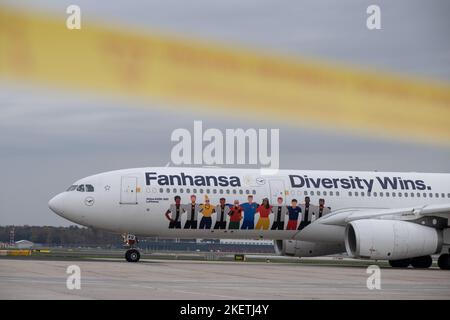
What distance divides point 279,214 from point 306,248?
379 cm

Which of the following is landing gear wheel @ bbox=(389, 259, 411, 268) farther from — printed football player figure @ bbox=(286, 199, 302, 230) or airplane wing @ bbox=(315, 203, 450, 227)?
printed football player figure @ bbox=(286, 199, 302, 230)

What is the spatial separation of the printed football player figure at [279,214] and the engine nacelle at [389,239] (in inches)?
119

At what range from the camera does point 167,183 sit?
3897 cm

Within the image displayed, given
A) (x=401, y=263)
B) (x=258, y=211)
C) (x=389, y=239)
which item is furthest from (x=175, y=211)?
(x=401, y=263)

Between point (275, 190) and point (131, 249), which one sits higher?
point (275, 190)

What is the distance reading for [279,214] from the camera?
39.8 meters

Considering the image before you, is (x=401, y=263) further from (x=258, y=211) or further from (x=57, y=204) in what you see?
(x=57, y=204)

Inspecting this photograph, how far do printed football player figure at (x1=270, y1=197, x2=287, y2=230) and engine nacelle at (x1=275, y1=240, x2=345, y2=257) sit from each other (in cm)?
287

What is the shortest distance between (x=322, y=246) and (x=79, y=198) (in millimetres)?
11724

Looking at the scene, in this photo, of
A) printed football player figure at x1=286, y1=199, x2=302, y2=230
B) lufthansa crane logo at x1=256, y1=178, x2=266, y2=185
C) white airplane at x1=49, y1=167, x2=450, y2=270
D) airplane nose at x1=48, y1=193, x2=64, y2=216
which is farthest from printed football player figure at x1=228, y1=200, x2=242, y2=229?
airplane nose at x1=48, y1=193, x2=64, y2=216

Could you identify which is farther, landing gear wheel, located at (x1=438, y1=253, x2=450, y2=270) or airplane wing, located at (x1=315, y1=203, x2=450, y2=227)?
landing gear wheel, located at (x1=438, y1=253, x2=450, y2=270)

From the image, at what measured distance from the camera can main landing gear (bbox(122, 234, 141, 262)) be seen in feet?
126
